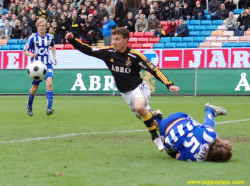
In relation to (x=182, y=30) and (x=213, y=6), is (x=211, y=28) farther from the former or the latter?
(x=182, y=30)

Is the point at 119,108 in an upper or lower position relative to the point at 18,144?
lower

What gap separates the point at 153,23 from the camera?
27.2 metres

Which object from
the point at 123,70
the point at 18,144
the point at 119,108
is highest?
the point at 123,70

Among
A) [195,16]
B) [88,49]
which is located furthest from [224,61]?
[88,49]

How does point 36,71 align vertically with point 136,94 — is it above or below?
below

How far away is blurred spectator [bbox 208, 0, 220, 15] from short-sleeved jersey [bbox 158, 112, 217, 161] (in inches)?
806

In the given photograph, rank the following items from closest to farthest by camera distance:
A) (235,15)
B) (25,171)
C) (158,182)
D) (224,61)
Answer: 1. (158,182)
2. (25,171)
3. (224,61)
4. (235,15)

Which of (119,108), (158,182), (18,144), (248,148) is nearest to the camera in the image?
(158,182)

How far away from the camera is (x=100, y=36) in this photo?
29.2 meters

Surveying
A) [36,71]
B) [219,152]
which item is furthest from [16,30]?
[219,152]

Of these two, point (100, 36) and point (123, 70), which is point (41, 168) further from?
point (100, 36)

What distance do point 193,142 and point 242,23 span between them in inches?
779

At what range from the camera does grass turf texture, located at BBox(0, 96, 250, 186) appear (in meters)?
5.65

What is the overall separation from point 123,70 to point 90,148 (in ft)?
4.63
